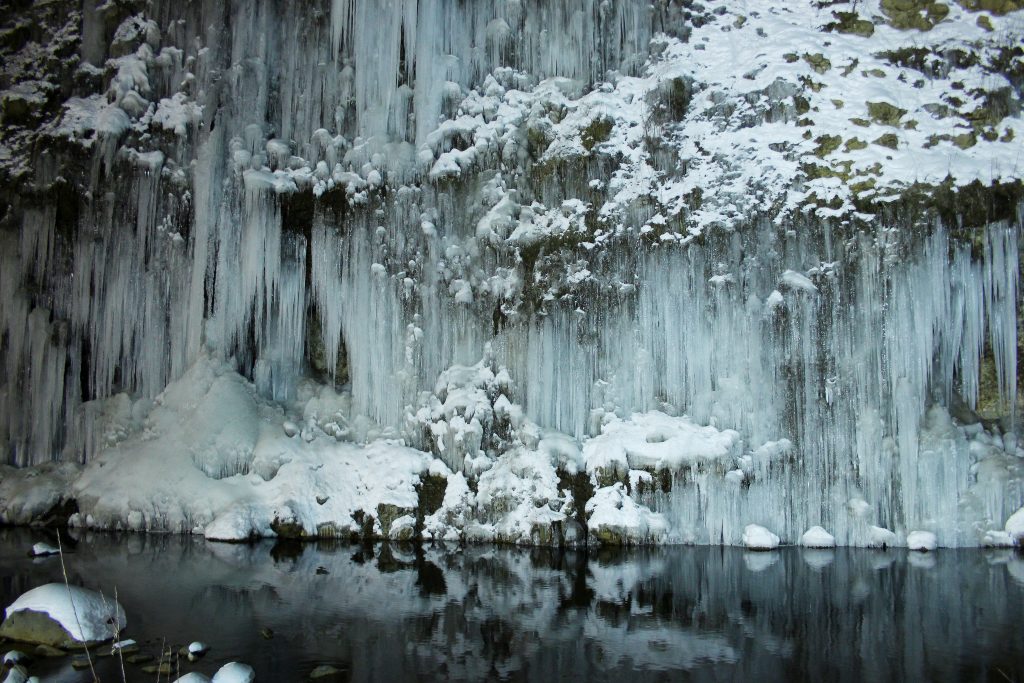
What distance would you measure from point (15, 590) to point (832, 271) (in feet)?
44.6

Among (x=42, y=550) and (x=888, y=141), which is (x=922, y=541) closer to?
(x=888, y=141)

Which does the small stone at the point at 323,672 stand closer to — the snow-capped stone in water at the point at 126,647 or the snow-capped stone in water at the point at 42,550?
the snow-capped stone in water at the point at 126,647

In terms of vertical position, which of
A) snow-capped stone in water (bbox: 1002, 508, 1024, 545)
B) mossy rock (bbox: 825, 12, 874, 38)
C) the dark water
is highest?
mossy rock (bbox: 825, 12, 874, 38)

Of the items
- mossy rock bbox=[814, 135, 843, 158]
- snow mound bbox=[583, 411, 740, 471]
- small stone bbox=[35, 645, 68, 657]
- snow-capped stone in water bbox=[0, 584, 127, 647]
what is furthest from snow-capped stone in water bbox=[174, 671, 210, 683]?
mossy rock bbox=[814, 135, 843, 158]

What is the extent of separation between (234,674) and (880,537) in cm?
1144

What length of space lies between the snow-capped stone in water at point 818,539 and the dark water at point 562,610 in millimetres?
322

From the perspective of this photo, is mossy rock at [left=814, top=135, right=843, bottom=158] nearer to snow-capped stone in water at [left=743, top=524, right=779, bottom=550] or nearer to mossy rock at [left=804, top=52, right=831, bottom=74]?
mossy rock at [left=804, top=52, right=831, bottom=74]

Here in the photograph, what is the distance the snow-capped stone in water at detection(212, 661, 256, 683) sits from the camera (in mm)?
6352

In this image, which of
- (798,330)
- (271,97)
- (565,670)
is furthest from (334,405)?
(565,670)

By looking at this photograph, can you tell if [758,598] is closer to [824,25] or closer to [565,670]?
[565,670]

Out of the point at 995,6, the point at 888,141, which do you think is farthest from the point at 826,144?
the point at 995,6

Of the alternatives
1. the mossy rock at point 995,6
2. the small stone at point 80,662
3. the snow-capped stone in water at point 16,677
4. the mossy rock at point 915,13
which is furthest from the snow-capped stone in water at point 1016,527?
the snow-capped stone in water at point 16,677

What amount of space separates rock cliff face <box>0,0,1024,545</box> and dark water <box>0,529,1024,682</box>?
1.50 meters

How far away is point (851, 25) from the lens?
15.9 m
